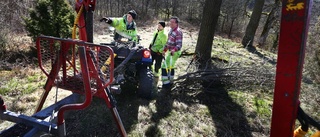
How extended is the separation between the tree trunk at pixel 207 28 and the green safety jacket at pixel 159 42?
5.32ft

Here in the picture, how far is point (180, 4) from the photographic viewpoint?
2412 cm

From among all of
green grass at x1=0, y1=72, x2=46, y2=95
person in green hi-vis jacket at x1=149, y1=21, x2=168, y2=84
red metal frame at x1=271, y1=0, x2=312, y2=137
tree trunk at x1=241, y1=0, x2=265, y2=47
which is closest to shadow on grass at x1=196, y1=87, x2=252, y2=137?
person in green hi-vis jacket at x1=149, y1=21, x2=168, y2=84

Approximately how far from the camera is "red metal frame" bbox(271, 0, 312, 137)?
2.18 metres

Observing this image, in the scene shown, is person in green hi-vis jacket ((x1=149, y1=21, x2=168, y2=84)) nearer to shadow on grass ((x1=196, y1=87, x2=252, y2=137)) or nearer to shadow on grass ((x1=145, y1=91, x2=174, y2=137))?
shadow on grass ((x1=145, y1=91, x2=174, y2=137))

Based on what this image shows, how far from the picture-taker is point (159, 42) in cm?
629

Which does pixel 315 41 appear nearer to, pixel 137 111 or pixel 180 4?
pixel 137 111

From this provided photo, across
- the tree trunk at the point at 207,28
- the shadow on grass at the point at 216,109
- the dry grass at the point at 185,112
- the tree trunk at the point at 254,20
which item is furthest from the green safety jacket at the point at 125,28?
the tree trunk at the point at 254,20

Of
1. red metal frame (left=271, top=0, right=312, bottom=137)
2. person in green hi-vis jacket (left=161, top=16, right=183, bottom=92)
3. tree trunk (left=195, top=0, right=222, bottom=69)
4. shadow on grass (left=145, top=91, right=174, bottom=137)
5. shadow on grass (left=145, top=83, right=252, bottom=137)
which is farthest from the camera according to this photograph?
tree trunk (left=195, top=0, right=222, bottom=69)

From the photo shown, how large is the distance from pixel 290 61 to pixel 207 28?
5511 millimetres

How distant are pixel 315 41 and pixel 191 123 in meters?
4.74

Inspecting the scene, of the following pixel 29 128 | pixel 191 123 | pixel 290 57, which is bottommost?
pixel 191 123

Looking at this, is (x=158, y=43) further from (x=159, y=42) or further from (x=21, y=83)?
(x=21, y=83)

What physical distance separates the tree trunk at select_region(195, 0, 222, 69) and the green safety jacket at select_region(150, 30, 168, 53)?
1621 mm

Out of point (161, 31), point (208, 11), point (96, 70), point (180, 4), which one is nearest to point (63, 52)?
point (96, 70)
